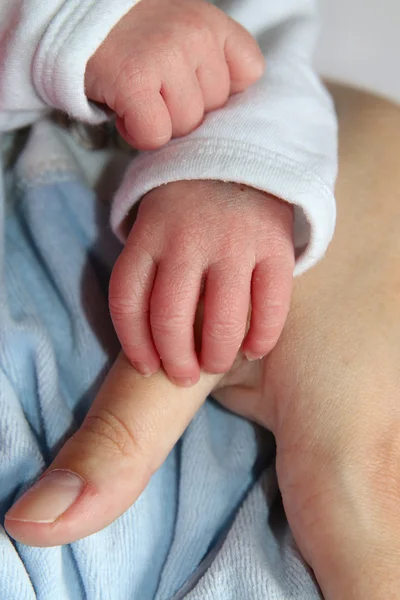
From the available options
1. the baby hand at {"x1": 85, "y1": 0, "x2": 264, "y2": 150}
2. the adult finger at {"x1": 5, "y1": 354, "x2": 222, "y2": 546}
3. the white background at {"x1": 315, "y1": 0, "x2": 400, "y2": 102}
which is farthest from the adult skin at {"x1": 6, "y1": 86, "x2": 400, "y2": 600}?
the white background at {"x1": 315, "y1": 0, "x2": 400, "y2": 102}

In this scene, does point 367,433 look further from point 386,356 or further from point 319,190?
point 319,190

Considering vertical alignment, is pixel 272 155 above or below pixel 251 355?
above

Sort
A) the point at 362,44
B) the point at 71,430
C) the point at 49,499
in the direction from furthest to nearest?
the point at 362,44
the point at 71,430
the point at 49,499

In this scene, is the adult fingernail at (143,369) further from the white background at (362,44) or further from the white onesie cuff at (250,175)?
the white background at (362,44)

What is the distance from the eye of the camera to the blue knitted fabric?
498 mm

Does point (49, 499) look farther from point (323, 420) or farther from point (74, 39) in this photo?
point (74, 39)

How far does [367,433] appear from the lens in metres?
0.52

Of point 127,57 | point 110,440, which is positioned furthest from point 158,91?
point 110,440

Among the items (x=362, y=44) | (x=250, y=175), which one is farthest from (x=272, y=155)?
(x=362, y=44)

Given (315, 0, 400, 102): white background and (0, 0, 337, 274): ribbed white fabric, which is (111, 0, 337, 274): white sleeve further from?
(315, 0, 400, 102): white background

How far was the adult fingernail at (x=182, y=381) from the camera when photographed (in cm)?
51

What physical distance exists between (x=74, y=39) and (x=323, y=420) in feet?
1.13

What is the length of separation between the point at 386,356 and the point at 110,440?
236 mm

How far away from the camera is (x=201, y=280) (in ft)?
1.64
